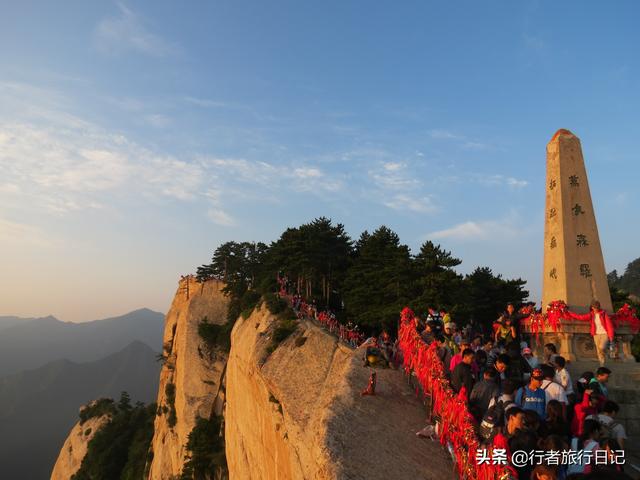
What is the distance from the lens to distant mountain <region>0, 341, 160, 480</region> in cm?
11894

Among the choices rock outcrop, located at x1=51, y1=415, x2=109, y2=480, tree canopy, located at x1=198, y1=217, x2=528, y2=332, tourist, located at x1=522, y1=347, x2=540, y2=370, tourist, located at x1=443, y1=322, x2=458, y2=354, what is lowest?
rock outcrop, located at x1=51, y1=415, x2=109, y2=480

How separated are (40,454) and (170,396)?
115343mm

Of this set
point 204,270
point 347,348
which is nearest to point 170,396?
point 204,270

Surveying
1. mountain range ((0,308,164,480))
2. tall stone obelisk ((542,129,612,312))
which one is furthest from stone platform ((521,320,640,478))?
mountain range ((0,308,164,480))

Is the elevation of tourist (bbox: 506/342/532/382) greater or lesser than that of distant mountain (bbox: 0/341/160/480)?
greater

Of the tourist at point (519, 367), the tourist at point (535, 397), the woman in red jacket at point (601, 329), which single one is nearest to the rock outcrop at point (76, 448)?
the tourist at point (519, 367)

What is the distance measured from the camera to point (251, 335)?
86.3 feet

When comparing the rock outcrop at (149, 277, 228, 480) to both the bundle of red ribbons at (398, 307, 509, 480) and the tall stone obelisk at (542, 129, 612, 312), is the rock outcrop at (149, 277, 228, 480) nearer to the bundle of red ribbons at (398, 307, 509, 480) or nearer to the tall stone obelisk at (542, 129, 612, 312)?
the bundle of red ribbons at (398, 307, 509, 480)

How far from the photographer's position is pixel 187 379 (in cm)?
3784

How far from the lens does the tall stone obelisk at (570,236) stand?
51.9ft

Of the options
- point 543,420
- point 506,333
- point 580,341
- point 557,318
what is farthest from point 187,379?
point 543,420

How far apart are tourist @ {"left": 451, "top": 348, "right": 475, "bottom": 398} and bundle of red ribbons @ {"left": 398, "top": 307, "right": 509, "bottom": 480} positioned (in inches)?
8.0

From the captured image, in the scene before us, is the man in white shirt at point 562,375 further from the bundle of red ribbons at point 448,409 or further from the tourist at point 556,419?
the bundle of red ribbons at point 448,409

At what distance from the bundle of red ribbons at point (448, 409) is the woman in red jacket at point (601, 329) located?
22.0 ft
